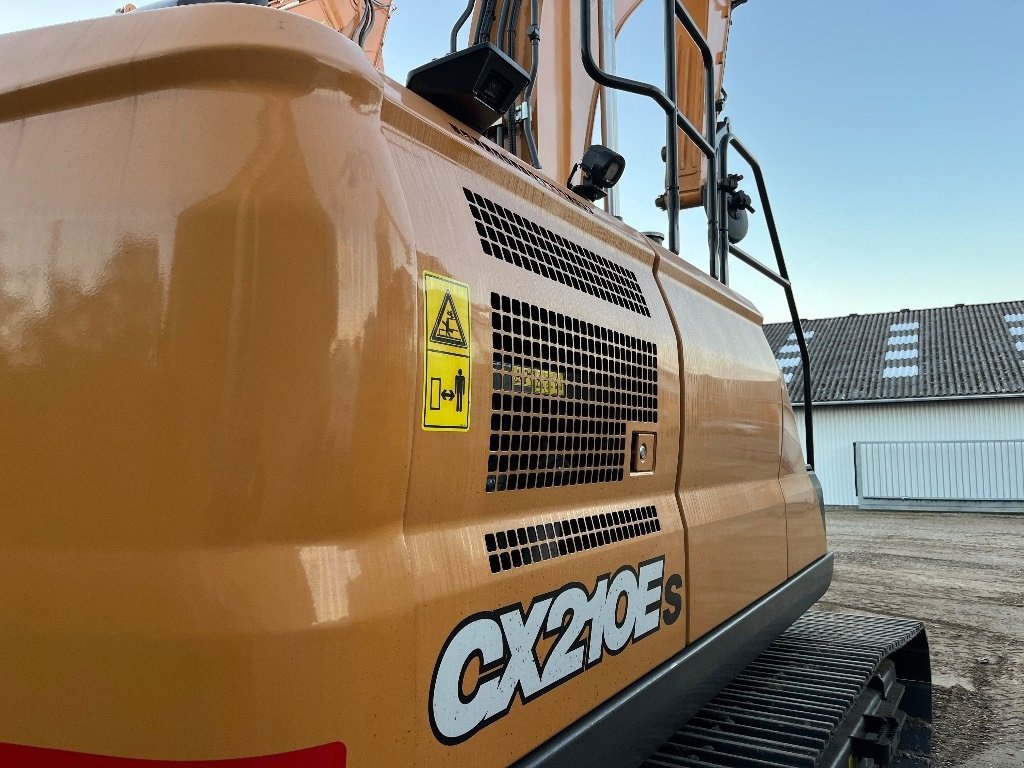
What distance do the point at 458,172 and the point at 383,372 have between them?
495 millimetres

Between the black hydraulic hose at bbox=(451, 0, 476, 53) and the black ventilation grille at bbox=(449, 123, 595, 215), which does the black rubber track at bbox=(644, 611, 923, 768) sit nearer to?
the black ventilation grille at bbox=(449, 123, 595, 215)

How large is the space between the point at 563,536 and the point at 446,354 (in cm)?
48

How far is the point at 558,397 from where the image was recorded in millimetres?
1565

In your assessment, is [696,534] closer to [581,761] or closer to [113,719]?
[581,761]

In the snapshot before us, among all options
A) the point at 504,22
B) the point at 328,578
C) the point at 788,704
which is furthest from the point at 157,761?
the point at 504,22

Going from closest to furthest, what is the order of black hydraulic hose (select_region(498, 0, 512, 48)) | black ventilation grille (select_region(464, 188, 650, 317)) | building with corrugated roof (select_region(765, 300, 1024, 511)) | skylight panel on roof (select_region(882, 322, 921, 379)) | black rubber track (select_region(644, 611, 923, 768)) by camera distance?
black ventilation grille (select_region(464, 188, 650, 317)), black rubber track (select_region(644, 611, 923, 768)), black hydraulic hose (select_region(498, 0, 512, 48)), building with corrugated roof (select_region(765, 300, 1024, 511)), skylight panel on roof (select_region(882, 322, 921, 379))

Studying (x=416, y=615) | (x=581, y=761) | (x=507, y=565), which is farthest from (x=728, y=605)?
(x=416, y=615)

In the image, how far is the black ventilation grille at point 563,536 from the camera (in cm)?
140

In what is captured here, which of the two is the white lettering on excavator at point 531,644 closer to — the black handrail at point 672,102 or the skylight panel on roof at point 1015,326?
the black handrail at point 672,102

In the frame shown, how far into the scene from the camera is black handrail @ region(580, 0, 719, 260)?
224 centimetres

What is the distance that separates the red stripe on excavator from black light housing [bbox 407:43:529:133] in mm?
1106

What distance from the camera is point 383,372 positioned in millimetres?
1129

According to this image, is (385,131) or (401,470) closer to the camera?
(401,470)

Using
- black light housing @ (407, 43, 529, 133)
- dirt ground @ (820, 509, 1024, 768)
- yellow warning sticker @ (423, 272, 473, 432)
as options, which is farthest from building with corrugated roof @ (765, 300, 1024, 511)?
yellow warning sticker @ (423, 272, 473, 432)
